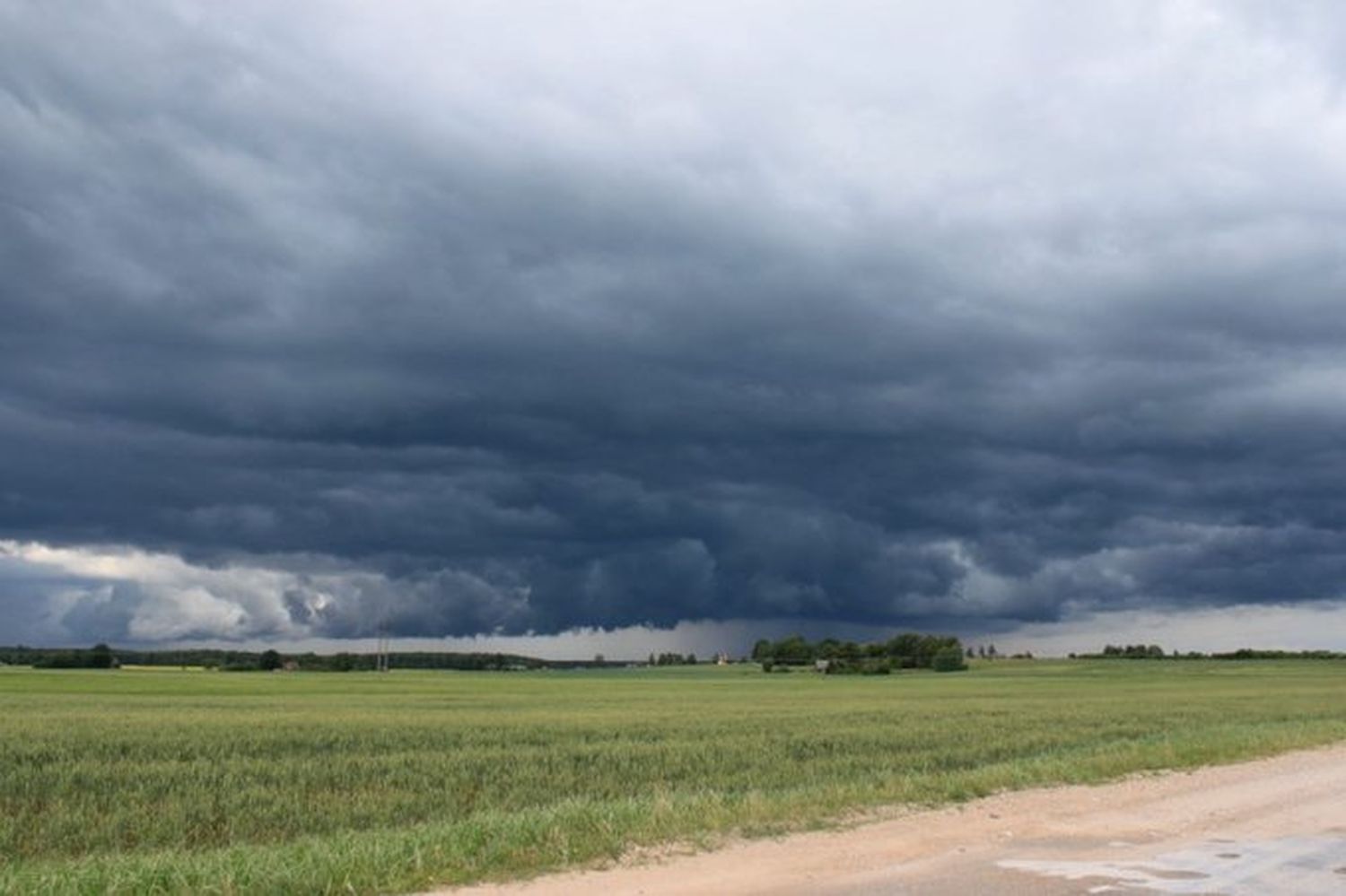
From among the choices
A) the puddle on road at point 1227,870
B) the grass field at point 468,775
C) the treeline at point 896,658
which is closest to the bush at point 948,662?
the treeline at point 896,658

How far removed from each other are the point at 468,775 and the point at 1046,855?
15.6 meters

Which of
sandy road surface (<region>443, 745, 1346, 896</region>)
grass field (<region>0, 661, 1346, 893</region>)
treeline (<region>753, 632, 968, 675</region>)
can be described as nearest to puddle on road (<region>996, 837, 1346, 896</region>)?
sandy road surface (<region>443, 745, 1346, 896</region>)

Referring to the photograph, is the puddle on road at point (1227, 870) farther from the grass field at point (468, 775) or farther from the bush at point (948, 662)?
the bush at point (948, 662)

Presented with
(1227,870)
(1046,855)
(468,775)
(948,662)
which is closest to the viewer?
(1227,870)

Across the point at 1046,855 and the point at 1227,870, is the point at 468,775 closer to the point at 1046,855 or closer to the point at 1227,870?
the point at 1046,855

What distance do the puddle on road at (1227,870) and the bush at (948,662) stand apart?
166830 millimetres

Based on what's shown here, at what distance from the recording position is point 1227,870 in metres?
12.8

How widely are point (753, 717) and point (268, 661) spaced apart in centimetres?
14079

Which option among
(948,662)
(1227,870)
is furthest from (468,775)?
(948,662)

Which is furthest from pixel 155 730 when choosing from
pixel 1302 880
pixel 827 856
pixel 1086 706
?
pixel 1086 706

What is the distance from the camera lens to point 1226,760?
86.2 ft

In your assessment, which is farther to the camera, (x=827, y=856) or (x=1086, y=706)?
(x=1086, y=706)

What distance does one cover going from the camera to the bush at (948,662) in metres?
178

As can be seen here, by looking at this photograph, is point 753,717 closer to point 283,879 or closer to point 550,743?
point 550,743
